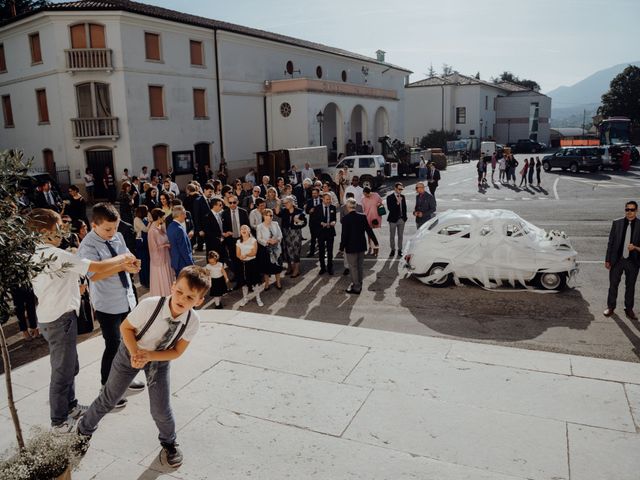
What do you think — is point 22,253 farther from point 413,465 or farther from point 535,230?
point 535,230

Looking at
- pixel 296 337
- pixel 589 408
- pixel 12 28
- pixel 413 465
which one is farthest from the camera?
pixel 12 28

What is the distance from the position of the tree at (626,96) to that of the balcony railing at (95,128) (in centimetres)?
6970

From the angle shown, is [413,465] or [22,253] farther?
[413,465]

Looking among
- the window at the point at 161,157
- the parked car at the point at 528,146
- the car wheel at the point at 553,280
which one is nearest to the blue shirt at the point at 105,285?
the car wheel at the point at 553,280

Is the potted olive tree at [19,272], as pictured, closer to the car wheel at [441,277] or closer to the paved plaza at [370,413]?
the paved plaza at [370,413]

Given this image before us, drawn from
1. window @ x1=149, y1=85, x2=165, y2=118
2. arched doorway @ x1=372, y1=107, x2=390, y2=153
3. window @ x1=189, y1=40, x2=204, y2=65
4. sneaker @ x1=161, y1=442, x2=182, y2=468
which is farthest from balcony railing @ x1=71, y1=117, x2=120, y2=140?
arched doorway @ x1=372, y1=107, x2=390, y2=153

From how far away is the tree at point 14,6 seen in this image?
29853 mm

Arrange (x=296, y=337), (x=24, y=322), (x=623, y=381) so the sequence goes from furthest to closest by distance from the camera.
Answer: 1. (x=24, y=322)
2. (x=296, y=337)
3. (x=623, y=381)

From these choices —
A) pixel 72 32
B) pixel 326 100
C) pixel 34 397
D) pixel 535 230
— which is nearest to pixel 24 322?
pixel 34 397

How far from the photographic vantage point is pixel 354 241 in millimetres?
9875

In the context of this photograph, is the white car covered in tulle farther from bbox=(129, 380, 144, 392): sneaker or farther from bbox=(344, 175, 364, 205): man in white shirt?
bbox=(129, 380, 144, 392): sneaker

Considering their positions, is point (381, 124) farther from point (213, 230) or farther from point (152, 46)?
point (213, 230)

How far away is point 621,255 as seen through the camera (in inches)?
327

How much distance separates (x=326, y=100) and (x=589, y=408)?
101 ft
